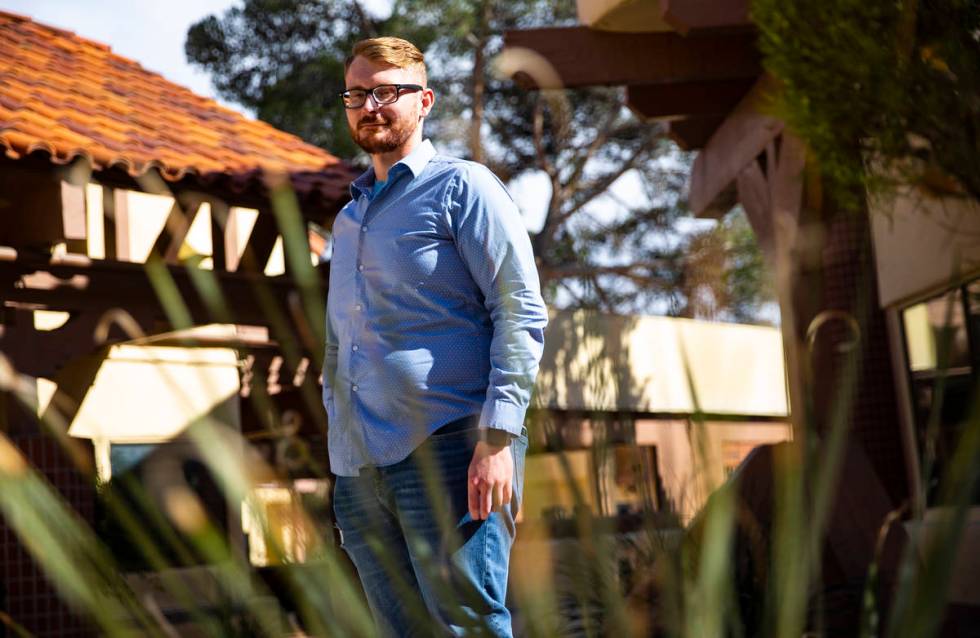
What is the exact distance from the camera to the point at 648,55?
305 inches

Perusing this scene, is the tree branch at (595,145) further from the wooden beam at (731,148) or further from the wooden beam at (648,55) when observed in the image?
the wooden beam at (648,55)

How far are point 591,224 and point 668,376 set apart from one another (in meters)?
5.67

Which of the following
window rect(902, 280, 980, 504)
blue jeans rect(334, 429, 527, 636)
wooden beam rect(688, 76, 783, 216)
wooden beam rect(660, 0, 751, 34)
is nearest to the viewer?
blue jeans rect(334, 429, 527, 636)

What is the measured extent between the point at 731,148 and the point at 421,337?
23.0 feet

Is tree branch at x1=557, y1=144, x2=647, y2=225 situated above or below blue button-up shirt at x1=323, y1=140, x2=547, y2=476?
above

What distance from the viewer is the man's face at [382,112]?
2367 millimetres

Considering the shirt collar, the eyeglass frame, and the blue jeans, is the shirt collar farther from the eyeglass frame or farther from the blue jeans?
the blue jeans

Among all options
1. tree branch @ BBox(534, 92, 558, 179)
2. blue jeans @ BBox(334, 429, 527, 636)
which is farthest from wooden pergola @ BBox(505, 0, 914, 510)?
tree branch @ BBox(534, 92, 558, 179)

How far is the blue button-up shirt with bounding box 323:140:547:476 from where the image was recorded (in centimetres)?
225

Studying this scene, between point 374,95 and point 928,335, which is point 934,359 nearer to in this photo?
point 928,335

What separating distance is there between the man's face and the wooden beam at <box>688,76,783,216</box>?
17.3ft

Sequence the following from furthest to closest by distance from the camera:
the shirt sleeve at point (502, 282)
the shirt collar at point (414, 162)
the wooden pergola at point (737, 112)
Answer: the wooden pergola at point (737, 112) → the shirt collar at point (414, 162) → the shirt sleeve at point (502, 282)

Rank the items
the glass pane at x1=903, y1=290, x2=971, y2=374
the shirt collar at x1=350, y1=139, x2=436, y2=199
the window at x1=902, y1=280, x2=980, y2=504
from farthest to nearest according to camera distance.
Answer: the glass pane at x1=903, y1=290, x2=971, y2=374, the window at x1=902, y1=280, x2=980, y2=504, the shirt collar at x1=350, y1=139, x2=436, y2=199

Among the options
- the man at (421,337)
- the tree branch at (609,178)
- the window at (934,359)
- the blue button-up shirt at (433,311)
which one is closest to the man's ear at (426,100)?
the man at (421,337)
